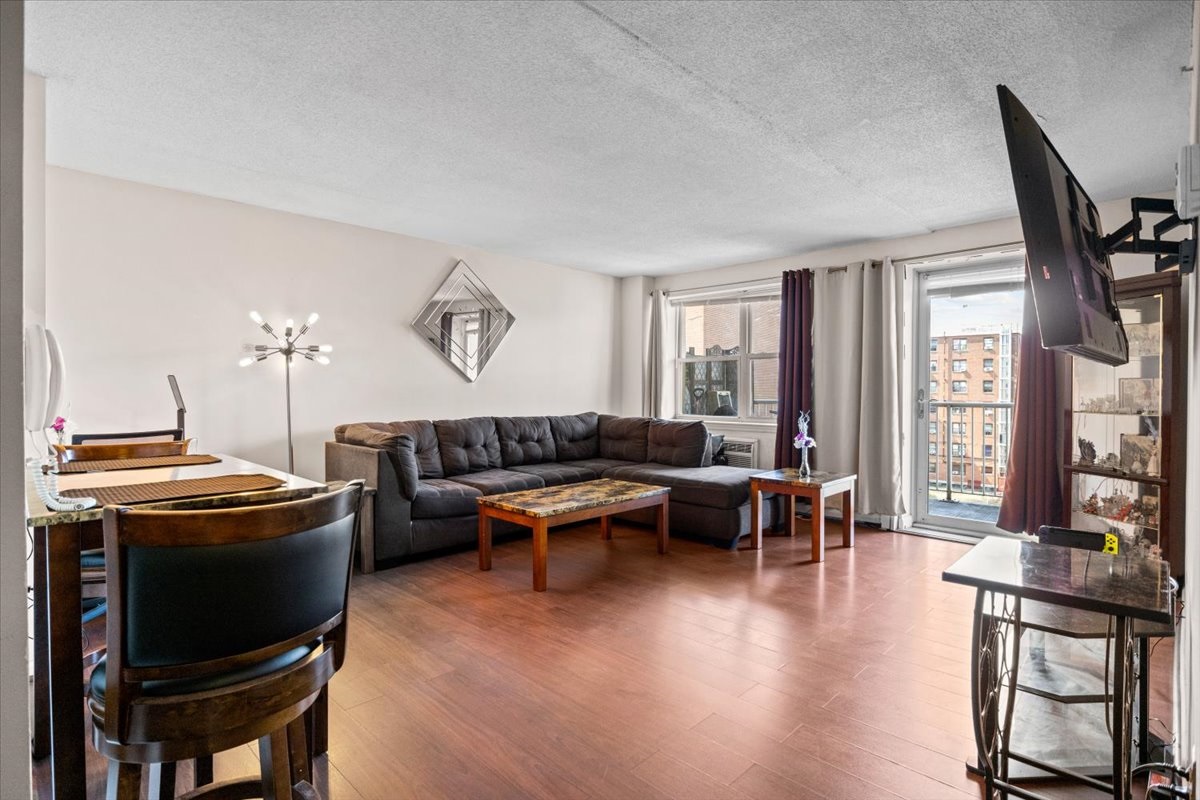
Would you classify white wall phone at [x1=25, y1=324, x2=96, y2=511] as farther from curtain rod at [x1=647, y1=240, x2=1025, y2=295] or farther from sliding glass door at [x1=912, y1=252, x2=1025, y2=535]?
sliding glass door at [x1=912, y1=252, x2=1025, y2=535]

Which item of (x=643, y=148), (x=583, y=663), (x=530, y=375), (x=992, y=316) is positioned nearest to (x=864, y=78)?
(x=643, y=148)

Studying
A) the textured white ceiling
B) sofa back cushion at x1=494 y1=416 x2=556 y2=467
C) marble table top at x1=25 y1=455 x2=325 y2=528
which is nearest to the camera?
marble table top at x1=25 y1=455 x2=325 y2=528

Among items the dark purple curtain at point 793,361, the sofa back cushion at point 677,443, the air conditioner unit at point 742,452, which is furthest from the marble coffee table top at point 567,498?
the air conditioner unit at point 742,452

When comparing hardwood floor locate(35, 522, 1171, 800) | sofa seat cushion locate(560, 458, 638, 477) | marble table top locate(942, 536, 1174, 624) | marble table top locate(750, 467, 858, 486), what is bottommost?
hardwood floor locate(35, 522, 1171, 800)

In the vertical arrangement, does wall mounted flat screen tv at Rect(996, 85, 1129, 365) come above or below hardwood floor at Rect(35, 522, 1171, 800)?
above

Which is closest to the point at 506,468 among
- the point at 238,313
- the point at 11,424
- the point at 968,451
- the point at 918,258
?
the point at 238,313

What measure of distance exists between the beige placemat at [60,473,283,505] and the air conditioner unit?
4575 mm

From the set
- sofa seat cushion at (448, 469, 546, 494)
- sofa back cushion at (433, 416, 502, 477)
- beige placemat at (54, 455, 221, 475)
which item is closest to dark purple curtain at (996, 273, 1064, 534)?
sofa seat cushion at (448, 469, 546, 494)

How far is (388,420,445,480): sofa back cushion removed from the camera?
4.46 meters

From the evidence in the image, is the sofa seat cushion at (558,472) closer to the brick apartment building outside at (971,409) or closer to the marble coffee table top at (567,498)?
the marble coffee table top at (567,498)

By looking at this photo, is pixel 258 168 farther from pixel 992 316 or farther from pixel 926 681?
pixel 992 316

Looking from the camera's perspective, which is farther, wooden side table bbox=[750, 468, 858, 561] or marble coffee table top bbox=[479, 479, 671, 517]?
wooden side table bbox=[750, 468, 858, 561]

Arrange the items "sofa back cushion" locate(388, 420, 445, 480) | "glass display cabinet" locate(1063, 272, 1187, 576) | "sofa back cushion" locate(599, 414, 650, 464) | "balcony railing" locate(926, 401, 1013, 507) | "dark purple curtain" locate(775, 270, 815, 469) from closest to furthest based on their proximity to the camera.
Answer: "glass display cabinet" locate(1063, 272, 1187, 576) → "sofa back cushion" locate(388, 420, 445, 480) → "balcony railing" locate(926, 401, 1013, 507) → "dark purple curtain" locate(775, 270, 815, 469) → "sofa back cushion" locate(599, 414, 650, 464)

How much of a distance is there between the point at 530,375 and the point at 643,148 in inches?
125
